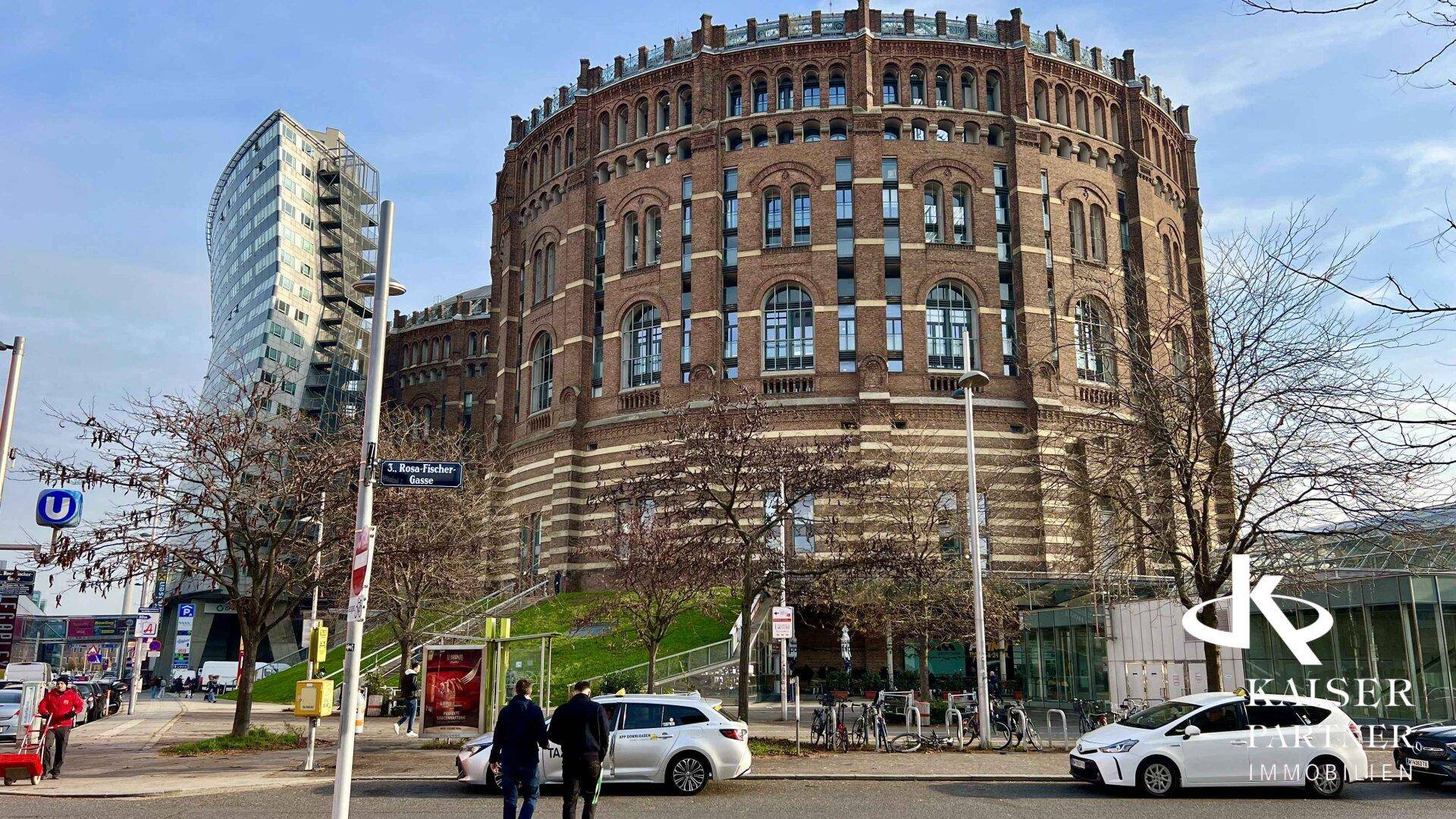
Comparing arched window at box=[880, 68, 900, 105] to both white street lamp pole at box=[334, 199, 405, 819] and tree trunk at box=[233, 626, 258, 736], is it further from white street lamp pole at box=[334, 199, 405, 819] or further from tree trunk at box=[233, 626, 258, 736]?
white street lamp pole at box=[334, 199, 405, 819]

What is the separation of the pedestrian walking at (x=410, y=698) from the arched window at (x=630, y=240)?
29.5m

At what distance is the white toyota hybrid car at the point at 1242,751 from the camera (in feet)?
54.7

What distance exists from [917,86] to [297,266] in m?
56.7

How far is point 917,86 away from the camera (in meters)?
56.3

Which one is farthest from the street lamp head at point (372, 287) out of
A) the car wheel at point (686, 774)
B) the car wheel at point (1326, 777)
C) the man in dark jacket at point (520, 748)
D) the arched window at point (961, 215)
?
the arched window at point (961, 215)

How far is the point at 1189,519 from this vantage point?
76.3ft

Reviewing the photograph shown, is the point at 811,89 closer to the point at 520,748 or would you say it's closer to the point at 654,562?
the point at 654,562

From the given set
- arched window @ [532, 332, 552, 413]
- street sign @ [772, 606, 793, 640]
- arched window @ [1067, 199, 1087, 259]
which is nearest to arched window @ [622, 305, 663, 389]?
arched window @ [532, 332, 552, 413]

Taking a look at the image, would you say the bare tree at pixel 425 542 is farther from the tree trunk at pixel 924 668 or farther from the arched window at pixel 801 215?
the arched window at pixel 801 215

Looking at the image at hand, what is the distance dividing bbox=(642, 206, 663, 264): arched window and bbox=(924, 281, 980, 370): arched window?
1472 cm

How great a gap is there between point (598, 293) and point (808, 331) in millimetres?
13304

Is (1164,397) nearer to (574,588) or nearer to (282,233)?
(574,588)

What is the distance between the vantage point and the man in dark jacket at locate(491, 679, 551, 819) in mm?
12109

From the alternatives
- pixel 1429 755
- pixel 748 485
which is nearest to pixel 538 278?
pixel 748 485
